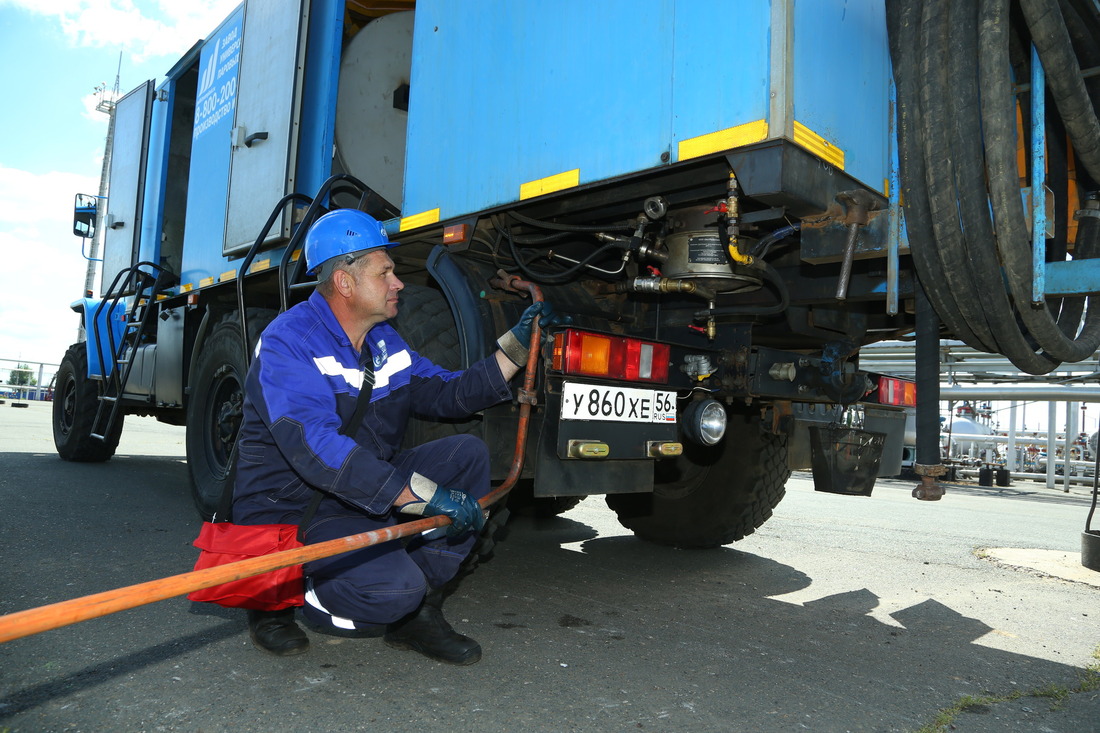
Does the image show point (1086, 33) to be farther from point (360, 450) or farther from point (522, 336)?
point (360, 450)

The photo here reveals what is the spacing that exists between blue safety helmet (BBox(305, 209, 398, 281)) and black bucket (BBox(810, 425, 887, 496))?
212cm

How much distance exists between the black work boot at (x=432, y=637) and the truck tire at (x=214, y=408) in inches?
83.5

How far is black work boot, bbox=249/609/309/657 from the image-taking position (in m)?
2.35

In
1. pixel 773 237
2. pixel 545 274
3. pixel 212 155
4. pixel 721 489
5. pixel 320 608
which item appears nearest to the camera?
pixel 320 608

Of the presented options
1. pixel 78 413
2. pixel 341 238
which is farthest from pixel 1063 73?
pixel 78 413

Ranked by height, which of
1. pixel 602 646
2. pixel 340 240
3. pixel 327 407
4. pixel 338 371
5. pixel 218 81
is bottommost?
pixel 602 646

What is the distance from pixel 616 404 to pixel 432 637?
101 cm

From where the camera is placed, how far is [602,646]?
2641 mm

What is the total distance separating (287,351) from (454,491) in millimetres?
679

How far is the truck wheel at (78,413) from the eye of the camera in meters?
6.79

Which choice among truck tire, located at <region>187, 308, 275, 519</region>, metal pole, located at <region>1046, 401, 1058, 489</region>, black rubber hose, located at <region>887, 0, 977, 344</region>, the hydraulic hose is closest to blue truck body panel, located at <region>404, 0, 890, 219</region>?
black rubber hose, located at <region>887, 0, 977, 344</region>

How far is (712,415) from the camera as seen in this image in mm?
2992

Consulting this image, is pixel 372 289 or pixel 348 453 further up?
pixel 372 289

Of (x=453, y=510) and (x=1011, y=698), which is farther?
(x=1011, y=698)
